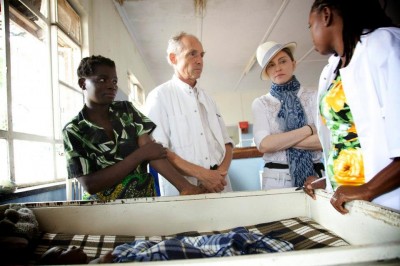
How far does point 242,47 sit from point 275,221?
5.07 meters

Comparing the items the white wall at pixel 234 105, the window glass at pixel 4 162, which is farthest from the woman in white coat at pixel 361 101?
the white wall at pixel 234 105

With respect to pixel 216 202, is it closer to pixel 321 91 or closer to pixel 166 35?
pixel 321 91

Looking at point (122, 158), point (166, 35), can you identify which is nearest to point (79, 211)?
point (122, 158)

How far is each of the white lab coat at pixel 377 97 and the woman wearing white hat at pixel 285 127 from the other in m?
0.70

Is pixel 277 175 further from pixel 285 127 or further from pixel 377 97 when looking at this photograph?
pixel 377 97

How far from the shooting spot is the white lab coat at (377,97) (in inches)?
33.7

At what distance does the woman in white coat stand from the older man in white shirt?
77 cm

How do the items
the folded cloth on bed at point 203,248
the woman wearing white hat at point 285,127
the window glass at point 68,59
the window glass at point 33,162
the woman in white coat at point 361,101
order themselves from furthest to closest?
the window glass at point 68,59, the window glass at point 33,162, the woman wearing white hat at point 285,127, the woman in white coat at point 361,101, the folded cloth on bed at point 203,248

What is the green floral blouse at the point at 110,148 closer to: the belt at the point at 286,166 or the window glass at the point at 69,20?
the belt at the point at 286,166

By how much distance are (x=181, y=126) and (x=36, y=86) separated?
146 cm

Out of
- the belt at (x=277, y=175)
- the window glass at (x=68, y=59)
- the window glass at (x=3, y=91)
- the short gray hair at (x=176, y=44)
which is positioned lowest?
the belt at (x=277, y=175)

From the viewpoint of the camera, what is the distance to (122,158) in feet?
4.60

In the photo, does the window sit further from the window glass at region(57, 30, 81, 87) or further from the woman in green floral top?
the woman in green floral top

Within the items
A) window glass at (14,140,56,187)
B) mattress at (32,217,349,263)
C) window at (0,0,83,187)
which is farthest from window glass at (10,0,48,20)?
mattress at (32,217,349,263)
